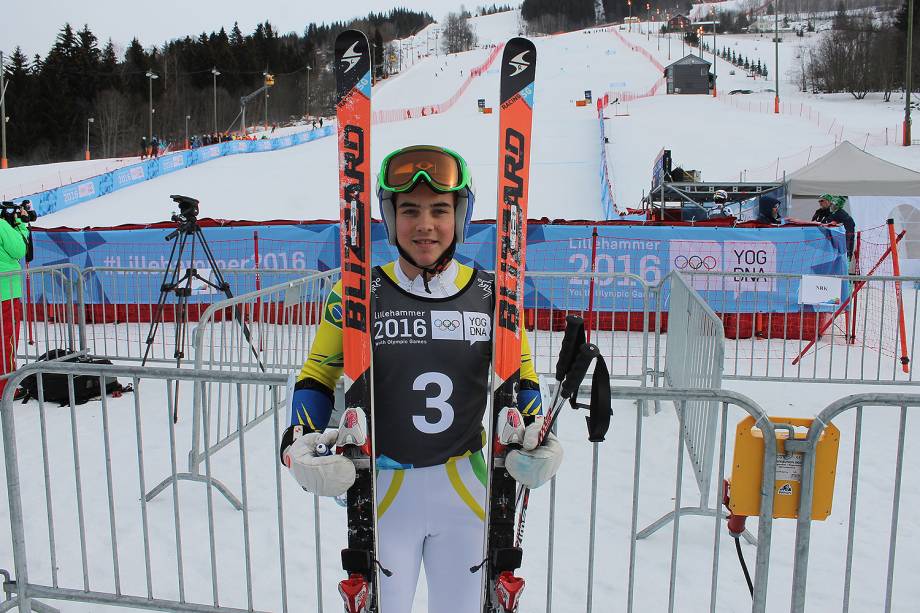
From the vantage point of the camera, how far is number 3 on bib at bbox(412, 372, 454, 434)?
2.26 meters

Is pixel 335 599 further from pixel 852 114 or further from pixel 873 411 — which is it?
pixel 852 114

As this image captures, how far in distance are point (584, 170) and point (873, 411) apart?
887 inches

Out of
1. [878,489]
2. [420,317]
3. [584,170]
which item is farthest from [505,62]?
[584,170]

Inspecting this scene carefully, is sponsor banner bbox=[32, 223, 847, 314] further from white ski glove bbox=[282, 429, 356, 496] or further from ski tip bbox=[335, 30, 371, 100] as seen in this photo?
Result: white ski glove bbox=[282, 429, 356, 496]

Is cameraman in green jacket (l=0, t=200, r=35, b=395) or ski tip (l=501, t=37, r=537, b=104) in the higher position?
ski tip (l=501, t=37, r=537, b=104)

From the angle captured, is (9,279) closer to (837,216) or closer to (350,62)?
(350,62)

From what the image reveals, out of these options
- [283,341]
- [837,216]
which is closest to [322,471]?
[283,341]

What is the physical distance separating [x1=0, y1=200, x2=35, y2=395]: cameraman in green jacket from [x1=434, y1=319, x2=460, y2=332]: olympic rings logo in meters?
5.82

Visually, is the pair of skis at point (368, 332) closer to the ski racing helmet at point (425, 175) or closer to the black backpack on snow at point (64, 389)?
the ski racing helmet at point (425, 175)

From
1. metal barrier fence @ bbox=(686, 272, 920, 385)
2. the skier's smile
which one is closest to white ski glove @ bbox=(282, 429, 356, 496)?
the skier's smile

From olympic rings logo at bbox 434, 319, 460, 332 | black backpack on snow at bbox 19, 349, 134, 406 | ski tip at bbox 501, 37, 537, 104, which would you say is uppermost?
ski tip at bbox 501, 37, 537, 104

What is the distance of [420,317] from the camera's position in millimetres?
2295

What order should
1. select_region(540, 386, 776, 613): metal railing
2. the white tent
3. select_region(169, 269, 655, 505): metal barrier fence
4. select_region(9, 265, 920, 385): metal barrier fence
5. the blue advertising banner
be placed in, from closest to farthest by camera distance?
select_region(540, 386, 776, 613): metal railing
select_region(169, 269, 655, 505): metal barrier fence
select_region(9, 265, 920, 385): metal barrier fence
the white tent
the blue advertising banner

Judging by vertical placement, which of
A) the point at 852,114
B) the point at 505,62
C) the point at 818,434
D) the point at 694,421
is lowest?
the point at 694,421
